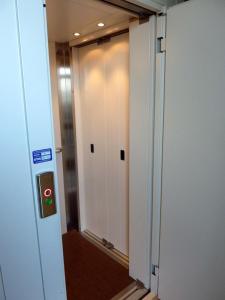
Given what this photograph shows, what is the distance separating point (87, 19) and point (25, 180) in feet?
4.26

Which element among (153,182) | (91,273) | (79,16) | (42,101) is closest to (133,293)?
(91,273)

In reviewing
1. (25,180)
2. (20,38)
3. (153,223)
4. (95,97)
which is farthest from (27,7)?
(153,223)

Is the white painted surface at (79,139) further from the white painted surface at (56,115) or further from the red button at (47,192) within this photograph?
the red button at (47,192)

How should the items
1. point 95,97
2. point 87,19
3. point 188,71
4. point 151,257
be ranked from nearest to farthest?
point 188,71 → point 87,19 → point 151,257 → point 95,97

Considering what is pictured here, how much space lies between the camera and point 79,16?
163 cm

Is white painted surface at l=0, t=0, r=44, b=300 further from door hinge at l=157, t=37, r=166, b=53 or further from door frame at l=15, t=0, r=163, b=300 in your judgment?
door hinge at l=157, t=37, r=166, b=53

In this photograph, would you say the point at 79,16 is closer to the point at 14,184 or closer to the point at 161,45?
the point at 161,45

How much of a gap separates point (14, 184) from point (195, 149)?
1015 millimetres

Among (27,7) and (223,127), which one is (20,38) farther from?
(223,127)

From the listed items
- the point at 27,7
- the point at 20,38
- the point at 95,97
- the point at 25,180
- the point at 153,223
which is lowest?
the point at 153,223

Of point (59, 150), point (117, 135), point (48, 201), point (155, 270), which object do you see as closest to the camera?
point (48, 201)

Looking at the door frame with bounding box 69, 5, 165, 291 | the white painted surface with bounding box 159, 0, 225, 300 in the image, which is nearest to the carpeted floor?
the door frame with bounding box 69, 5, 165, 291

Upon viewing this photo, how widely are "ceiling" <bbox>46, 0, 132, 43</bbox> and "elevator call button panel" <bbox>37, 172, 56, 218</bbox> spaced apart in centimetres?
103

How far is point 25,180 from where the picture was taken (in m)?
1.01
